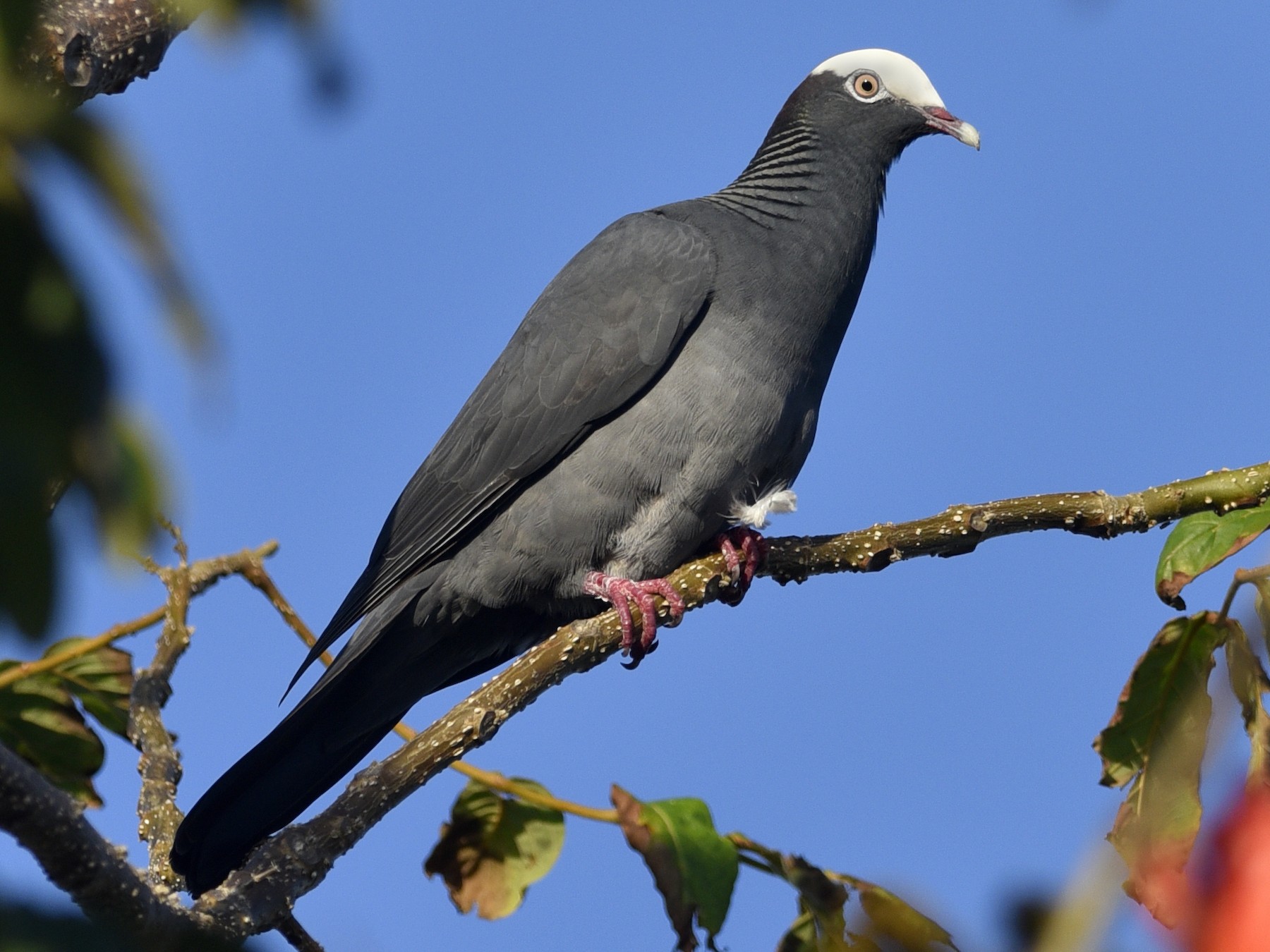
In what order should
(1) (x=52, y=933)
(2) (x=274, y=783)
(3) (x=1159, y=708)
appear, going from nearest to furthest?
(1) (x=52, y=933) < (3) (x=1159, y=708) < (2) (x=274, y=783)

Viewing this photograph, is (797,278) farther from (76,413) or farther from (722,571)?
(76,413)

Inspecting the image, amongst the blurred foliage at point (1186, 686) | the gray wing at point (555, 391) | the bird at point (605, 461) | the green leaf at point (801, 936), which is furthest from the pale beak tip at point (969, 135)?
the green leaf at point (801, 936)

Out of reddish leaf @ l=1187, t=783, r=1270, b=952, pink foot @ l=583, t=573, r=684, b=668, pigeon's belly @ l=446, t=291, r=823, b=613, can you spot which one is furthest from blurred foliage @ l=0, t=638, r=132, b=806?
reddish leaf @ l=1187, t=783, r=1270, b=952

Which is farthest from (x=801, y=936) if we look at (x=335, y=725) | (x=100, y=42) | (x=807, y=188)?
(x=807, y=188)

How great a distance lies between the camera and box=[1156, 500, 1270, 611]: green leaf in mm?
2486

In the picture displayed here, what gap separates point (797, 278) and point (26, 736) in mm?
2696

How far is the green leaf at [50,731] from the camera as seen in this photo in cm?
298

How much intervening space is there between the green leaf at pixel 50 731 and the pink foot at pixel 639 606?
1.46 meters

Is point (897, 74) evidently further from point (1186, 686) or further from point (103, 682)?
point (103, 682)

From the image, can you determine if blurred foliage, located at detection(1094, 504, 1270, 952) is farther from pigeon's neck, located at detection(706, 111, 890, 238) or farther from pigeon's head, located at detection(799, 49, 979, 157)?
pigeon's head, located at detection(799, 49, 979, 157)

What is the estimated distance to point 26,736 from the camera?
3021mm

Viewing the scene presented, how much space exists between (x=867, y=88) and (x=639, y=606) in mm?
2384

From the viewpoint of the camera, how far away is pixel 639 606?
399 cm

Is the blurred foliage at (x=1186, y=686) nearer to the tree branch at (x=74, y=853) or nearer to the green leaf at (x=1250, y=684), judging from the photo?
the green leaf at (x=1250, y=684)
